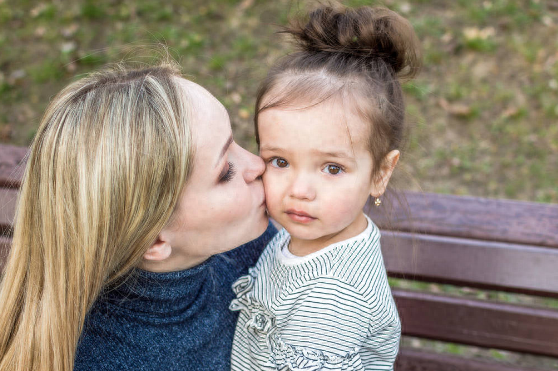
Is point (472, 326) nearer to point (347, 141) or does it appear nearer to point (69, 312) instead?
point (347, 141)

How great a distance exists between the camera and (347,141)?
1.62 metres

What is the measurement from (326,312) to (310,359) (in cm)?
14

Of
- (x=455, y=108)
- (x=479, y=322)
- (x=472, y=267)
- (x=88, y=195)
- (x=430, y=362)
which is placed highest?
(x=88, y=195)

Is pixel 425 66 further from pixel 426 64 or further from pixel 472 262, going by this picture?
pixel 472 262

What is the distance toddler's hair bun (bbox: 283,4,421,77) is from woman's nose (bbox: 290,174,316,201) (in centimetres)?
45

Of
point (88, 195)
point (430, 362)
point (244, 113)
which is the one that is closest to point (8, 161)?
point (88, 195)

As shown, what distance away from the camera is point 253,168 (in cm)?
175

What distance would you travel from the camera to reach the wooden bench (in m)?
2.11

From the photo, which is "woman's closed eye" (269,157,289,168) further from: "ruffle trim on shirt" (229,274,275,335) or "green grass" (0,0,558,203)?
"green grass" (0,0,558,203)

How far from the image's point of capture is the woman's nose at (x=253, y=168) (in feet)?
5.74

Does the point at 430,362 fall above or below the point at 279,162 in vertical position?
below

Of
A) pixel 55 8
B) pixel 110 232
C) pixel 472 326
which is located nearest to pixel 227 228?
pixel 110 232

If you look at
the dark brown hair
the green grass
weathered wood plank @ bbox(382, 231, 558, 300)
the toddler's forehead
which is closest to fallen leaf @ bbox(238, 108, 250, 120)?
the green grass

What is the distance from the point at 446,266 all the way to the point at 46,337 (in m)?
1.46
